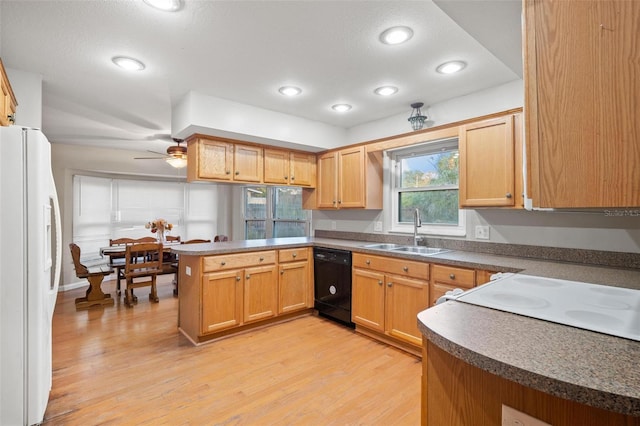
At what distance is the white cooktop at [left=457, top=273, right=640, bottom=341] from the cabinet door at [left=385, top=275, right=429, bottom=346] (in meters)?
1.13

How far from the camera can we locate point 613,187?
68 cm

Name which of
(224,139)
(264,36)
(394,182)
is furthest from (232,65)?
(394,182)

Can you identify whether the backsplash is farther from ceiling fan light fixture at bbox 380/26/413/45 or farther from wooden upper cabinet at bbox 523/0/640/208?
wooden upper cabinet at bbox 523/0/640/208

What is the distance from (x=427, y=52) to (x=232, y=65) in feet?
4.87

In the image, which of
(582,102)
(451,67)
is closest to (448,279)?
(451,67)

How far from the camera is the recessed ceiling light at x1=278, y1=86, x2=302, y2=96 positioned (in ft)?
9.50

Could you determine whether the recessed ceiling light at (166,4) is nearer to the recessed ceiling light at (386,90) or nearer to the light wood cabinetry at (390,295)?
the recessed ceiling light at (386,90)

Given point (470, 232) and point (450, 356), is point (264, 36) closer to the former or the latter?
point (450, 356)

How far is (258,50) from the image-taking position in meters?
2.22

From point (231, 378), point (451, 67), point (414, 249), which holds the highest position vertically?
point (451, 67)

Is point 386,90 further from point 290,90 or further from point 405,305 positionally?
point 405,305

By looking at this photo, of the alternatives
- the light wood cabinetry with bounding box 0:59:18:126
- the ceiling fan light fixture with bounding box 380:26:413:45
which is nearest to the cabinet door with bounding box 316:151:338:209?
the ceiling fan light fixture with bounding box 380:26:413:45

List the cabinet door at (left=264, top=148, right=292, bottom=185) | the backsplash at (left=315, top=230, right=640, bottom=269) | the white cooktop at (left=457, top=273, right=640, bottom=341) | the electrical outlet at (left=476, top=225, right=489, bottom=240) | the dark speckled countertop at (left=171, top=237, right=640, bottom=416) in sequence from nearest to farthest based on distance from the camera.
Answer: the dark speckled countertop at (left=171, top=237, right=640, bottom=416), the white cooktop at (left=457, top=273, right=640, bottom=341), the backsplash at (left=315, top=230, right=640, bottom=269), the electrical outlet at (left=476, top=225, right=489, bottom=240), the cabinet door at (left=264, top=148, right=292, bottom=185)

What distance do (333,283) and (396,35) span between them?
95.8 inches
